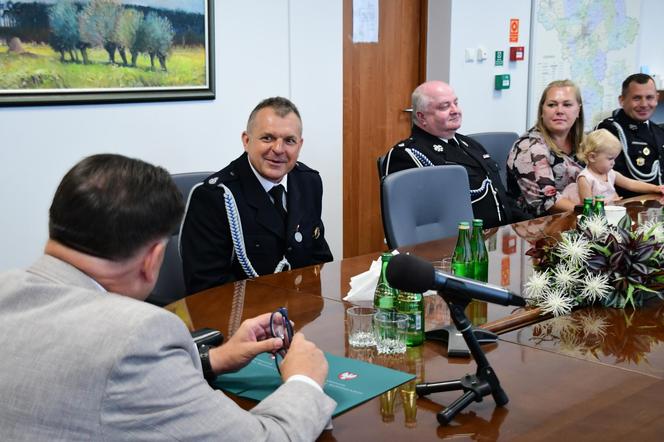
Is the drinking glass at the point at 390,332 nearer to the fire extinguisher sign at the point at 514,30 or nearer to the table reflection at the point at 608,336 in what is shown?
the table reflection at the point at 608,336

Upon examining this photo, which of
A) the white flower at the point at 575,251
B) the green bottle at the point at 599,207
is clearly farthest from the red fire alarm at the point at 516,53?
the white flower at the point at 575,251

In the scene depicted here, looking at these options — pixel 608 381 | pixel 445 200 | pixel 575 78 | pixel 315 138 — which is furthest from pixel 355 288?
pixel 575 78

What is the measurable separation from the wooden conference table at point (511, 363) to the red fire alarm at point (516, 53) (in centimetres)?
359

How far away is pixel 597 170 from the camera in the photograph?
4.25 meters

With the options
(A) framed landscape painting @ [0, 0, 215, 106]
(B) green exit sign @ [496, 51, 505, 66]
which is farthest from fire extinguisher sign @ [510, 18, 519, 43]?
(A) framed landscape painting @ [0, 0, 215, 106]

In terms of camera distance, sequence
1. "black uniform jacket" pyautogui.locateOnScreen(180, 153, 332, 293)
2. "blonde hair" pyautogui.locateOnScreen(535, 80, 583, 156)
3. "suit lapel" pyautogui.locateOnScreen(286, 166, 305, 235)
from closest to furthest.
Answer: "black uniform jacket" pyautogui.locateOnScreen(180, 153, 332, 293)
"suit lapel" pyautogui.locateOnScreen(286, 166, 305, 235)
"blonde hair" pyautogui.locateOnScreen(535, 80, 583, 156)

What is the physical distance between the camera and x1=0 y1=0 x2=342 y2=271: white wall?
11.7 ft

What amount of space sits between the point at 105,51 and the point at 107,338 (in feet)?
9.45

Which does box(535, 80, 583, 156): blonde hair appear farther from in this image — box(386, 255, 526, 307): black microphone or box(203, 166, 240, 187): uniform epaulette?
box(386, 255, 526, 307): black microphone

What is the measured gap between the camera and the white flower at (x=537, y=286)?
224 centimetres

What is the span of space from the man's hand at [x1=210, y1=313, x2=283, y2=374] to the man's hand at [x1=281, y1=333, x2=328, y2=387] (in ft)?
0.23

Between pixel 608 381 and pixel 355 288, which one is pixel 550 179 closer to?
pixel 355 288

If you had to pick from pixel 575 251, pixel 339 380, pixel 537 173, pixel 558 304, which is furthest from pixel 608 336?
pixel 537 173

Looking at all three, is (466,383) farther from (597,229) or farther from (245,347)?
(597,229)
